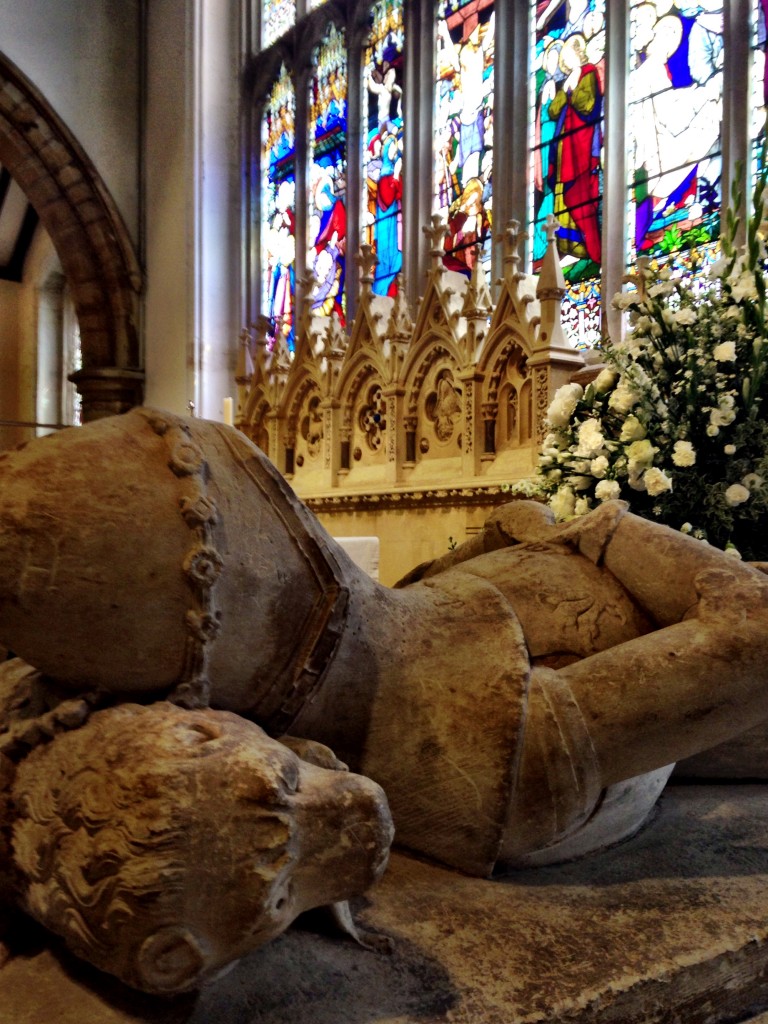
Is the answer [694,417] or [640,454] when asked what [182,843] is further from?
[694,417]

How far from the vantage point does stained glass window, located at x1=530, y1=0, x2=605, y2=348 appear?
21.2 ft

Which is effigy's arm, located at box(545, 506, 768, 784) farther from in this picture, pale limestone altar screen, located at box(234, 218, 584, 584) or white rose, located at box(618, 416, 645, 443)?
pale limestone altar screen, located at box(234, 218, 584, 584)

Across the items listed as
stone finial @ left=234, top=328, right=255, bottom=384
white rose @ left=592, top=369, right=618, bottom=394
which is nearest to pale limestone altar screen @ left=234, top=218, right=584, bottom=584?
stone finial @ left=234, top=328, right=255, bottom=384

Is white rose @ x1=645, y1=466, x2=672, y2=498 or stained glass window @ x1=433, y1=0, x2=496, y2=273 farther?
stained glass window @ x1=433, y1=0, x2=496, y2=273

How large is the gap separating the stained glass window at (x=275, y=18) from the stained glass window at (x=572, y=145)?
3.88 metres

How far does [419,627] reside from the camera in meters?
1.61

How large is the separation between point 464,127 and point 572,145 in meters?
1.37

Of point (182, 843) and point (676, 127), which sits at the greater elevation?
point (676, 127)

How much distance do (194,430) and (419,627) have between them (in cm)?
52

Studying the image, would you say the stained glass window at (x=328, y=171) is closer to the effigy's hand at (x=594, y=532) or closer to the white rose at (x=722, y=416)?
the white rose at (x=722, y=416)

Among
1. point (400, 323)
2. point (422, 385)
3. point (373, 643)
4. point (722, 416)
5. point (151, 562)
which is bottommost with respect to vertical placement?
point (373, 643)

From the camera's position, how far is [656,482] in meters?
2.76

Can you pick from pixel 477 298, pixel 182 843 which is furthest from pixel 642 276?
pixel 182 843

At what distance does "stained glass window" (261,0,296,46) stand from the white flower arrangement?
27.4ft
